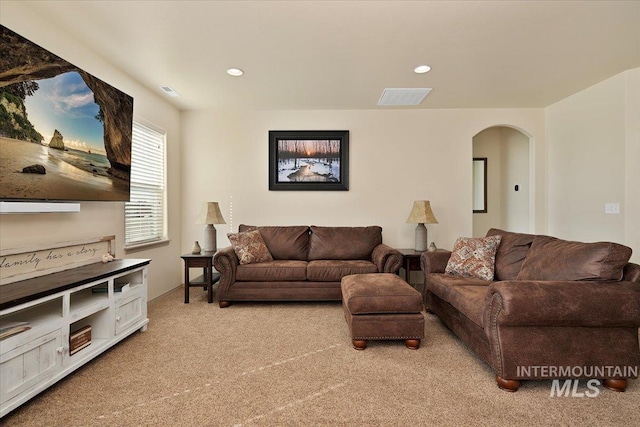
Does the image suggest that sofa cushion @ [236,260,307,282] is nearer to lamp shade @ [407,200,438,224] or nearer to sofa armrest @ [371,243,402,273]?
sofa armrest @ [371,243,402,273]

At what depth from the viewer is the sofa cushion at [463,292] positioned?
6.65 feet

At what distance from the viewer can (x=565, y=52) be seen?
8.79 ft

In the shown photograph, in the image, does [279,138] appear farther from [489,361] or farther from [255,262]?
[489,361]

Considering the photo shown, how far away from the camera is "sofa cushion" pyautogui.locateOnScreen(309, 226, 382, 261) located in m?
3.81

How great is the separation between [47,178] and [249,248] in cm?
193

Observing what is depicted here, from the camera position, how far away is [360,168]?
4289 mm

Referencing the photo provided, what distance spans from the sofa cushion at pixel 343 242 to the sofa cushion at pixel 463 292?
1026 millimetres

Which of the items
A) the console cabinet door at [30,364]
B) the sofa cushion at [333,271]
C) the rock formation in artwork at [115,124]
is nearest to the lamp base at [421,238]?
the sofa cushion at [333,271]

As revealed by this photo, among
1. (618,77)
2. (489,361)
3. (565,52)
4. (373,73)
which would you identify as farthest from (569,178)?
(489,361)

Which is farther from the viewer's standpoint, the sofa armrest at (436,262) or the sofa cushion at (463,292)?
the sofa armrest at (436,262)

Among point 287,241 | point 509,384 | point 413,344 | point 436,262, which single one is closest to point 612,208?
point 436,262

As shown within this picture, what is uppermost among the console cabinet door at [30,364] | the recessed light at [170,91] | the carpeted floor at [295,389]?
the recessed light at [170,91]

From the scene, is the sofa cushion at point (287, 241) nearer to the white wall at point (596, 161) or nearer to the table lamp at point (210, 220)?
the table lamp at point (210, 220)

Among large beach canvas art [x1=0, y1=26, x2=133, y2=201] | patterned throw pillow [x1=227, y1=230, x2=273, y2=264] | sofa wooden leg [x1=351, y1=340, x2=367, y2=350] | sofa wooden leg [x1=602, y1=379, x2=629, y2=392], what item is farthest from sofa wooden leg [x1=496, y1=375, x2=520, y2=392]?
large beach canvas art [x1=0, y1=26, x2=133, y2=201]
